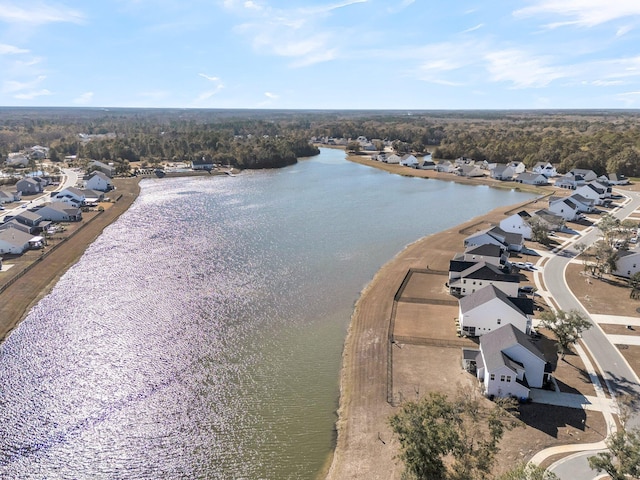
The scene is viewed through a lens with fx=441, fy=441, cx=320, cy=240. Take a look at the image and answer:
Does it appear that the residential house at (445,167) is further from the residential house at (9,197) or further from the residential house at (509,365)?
the residential house at (9,197)

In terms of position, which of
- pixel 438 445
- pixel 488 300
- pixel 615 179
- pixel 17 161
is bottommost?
pixel 17 161

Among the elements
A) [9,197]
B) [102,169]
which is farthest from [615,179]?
[9,197]

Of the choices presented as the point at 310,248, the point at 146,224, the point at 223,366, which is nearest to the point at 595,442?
the point at 223,366

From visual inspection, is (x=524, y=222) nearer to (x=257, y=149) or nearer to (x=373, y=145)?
(x=257, y=149)

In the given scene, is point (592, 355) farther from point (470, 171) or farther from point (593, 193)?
point (470, 171)

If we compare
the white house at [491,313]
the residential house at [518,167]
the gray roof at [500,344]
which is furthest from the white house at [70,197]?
the residential house at [518,167]

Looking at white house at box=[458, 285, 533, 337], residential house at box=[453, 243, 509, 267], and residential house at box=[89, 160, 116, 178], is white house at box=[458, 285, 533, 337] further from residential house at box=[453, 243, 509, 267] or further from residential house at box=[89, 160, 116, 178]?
residential house at box=[89, 160, 116, 178]
